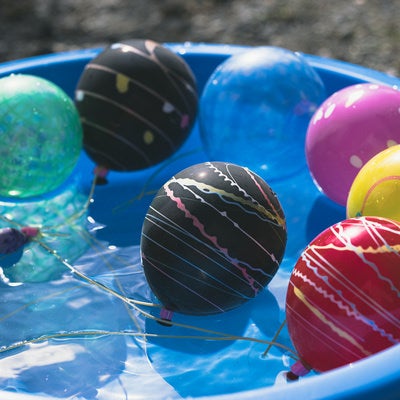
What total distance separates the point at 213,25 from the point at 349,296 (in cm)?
339

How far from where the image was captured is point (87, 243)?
8.11ft

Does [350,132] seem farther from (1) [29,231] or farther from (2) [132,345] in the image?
(1) [29,231]

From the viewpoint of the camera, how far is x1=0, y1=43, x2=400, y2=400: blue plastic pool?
Answer: 1503mm

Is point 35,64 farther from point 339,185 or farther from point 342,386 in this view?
point 342,386

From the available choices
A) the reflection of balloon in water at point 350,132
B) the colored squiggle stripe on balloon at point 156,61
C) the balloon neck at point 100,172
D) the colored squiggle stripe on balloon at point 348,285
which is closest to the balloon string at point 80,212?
the balloon neck at point 100,172

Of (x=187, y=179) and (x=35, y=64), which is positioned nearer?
(x=187, y=179)

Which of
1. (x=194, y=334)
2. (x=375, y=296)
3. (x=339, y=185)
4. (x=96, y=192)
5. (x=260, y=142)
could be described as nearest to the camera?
(x=375, y=296)

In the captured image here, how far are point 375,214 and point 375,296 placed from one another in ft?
1.40

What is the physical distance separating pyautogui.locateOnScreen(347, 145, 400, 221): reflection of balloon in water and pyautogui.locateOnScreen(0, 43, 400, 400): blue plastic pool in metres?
0.38

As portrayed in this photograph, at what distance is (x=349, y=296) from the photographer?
1.64 meters

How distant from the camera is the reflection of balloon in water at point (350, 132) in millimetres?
2270

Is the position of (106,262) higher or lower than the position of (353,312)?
lower


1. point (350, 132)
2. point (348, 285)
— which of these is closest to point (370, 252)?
point (348, 285)

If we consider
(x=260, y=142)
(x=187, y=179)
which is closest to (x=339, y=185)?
(x=260, y=142)
